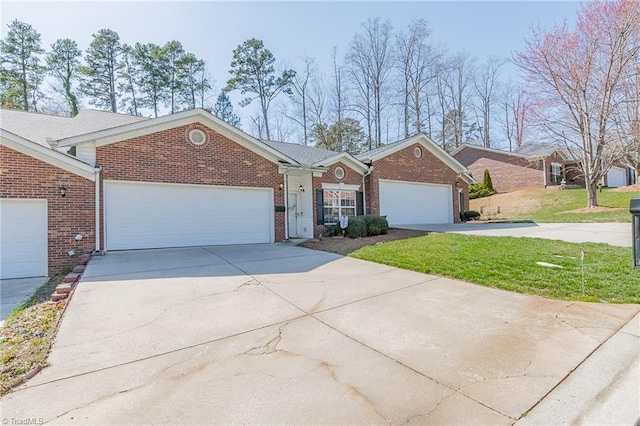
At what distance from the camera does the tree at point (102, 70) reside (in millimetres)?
23844

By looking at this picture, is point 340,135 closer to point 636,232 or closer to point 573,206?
point 573,206

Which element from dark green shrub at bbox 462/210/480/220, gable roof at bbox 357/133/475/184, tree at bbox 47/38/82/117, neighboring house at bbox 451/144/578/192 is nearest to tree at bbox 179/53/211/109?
tree at bbox 47/38/82/117

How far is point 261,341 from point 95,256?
284 inches

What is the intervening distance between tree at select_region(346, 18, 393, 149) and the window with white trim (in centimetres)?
1489

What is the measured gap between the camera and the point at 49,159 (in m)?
7.77

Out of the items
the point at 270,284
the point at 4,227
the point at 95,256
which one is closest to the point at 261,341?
the point at 270,284

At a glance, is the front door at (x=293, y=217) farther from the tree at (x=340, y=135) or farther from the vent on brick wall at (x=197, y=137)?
the tree at (x=340, y=135)

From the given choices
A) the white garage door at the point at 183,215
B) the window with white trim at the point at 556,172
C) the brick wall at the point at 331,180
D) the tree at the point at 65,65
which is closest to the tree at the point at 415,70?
the window with white trim at the point at 556,172

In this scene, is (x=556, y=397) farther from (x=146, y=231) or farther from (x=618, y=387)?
(x=146, y=231)

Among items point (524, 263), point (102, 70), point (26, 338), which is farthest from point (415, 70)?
point (26, 338)

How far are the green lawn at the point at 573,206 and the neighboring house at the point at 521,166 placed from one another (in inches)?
116

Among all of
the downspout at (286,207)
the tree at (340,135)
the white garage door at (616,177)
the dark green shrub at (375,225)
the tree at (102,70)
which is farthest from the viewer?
the white garage door at (616,177)

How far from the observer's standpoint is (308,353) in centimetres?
296

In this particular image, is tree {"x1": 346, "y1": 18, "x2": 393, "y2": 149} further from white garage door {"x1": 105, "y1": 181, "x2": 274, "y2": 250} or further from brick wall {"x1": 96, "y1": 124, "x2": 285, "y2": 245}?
white garage door {"x1": 105, "y1": 181, "x2": 274, "y2": 250}
